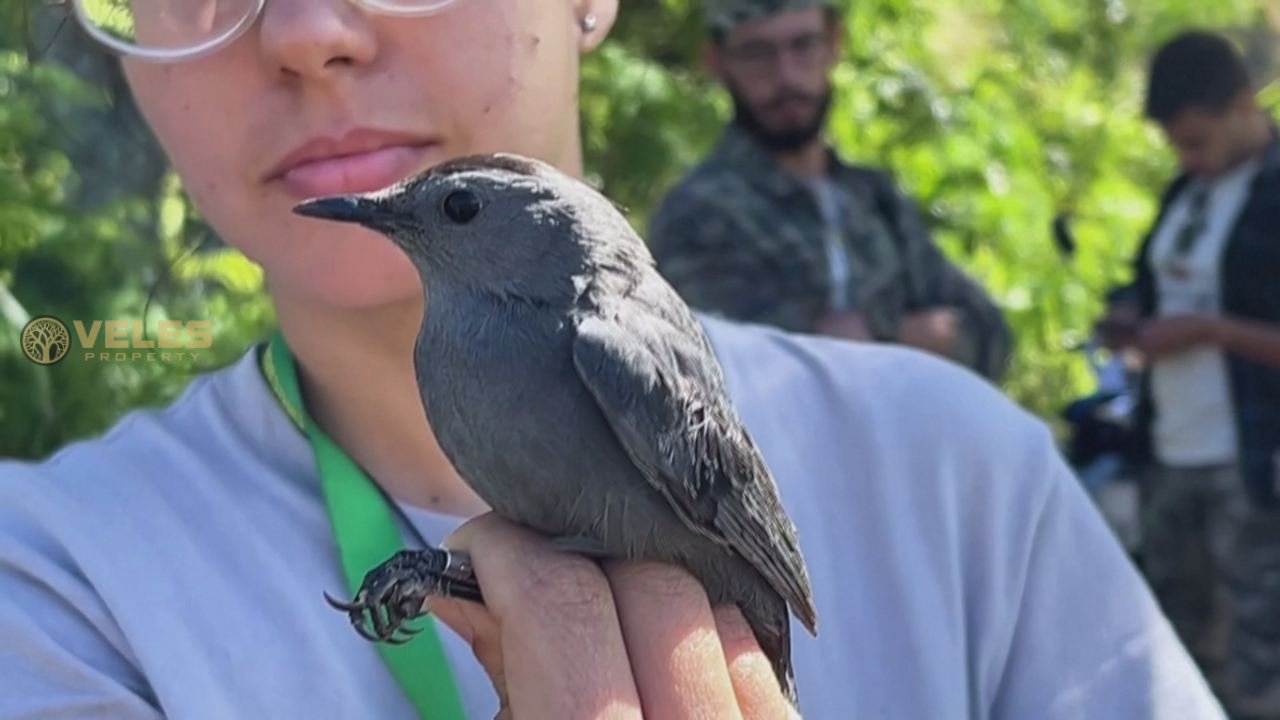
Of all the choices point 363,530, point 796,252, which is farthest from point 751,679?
point 796,252

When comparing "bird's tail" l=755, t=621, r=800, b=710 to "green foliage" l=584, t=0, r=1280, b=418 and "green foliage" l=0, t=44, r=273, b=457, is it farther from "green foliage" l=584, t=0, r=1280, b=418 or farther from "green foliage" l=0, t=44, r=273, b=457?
"green foliage" l=584, t=0, r=1280, b=418

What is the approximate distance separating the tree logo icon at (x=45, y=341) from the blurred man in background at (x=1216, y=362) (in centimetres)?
332

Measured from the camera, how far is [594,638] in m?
1.26

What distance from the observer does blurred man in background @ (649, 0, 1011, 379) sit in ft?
13.2

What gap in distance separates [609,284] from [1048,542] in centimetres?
57

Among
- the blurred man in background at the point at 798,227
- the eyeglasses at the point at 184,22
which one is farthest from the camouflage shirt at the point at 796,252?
the eyeglasses at the point at 184,22

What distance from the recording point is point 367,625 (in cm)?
145

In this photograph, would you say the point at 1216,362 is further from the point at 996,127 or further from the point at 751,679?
the point at 751,679

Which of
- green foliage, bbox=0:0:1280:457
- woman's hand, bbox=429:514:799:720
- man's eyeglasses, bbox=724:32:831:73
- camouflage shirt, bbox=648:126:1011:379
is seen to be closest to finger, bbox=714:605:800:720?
woman's hand, bbox=429:514:799:720

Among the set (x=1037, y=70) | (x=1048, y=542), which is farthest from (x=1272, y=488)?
(x=1048, y=542)

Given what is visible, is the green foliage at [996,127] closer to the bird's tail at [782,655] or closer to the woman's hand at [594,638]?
the bird's tail at [782,655]

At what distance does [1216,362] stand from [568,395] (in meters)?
3.94

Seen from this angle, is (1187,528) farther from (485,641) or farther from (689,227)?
(485,641)

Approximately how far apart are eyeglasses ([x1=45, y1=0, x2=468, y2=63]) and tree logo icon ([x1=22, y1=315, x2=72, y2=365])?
1252 mm
